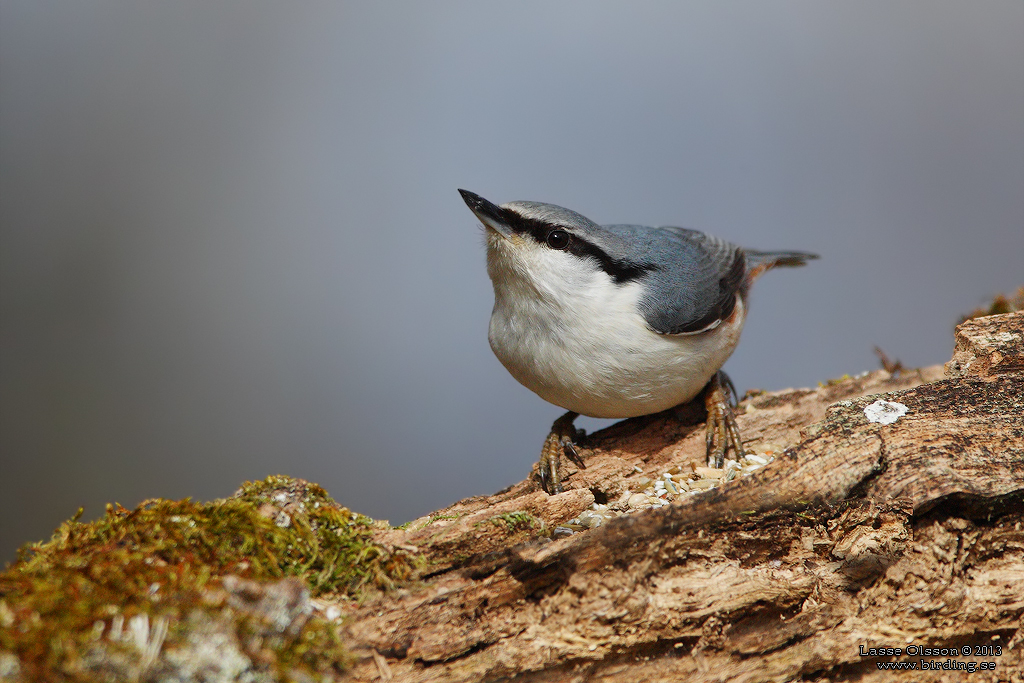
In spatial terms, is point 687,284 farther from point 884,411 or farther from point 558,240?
point 884,411

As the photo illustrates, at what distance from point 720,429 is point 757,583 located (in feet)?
4.43

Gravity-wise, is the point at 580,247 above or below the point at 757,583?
above

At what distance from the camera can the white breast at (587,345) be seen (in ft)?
10.2

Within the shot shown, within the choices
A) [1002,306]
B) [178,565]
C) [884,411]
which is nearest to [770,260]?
[1002,306]

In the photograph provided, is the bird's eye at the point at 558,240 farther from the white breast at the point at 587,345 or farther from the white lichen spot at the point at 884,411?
the white lichen spot at the point at 884,411

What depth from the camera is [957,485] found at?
2256 mm

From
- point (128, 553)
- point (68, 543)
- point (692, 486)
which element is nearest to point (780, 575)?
point (692, 486)

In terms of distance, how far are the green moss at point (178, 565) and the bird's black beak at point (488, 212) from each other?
142cm

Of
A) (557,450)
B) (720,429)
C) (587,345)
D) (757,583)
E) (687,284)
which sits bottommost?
(757,583)

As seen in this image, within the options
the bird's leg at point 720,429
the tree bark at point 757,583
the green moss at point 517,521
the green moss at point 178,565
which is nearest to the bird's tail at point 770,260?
the bird's leg at point 720,429

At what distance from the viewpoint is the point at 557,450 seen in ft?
11.4

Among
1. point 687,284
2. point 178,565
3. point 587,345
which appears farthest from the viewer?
point 687,284

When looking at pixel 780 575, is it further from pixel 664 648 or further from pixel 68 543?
pixel 68 543

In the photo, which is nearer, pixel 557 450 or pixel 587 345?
pixel 587 345
